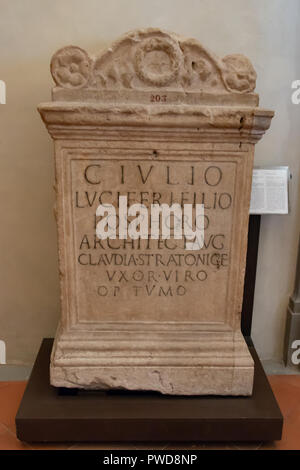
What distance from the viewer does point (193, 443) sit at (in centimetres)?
194

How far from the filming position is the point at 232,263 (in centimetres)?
197

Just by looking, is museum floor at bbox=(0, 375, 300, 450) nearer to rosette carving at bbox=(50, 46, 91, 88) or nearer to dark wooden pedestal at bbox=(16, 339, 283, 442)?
dark wooden pedestal at bbox=(16, 339, 283, 442)

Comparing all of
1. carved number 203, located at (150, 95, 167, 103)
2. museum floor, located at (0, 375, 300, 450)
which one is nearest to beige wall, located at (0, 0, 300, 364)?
museum floor, located at (0, 375, 300, 450)

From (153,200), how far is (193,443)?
1.18 m

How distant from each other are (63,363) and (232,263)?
0.96 metres

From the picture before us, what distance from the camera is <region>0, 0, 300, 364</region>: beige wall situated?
7.38ft

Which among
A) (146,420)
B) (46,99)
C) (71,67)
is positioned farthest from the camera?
(46,99)

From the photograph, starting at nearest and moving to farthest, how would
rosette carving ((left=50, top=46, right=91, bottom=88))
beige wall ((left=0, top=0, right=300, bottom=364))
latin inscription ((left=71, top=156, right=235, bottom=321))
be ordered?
rosette carving ((left=50, top=46, right=91, bottom=88)) → latin inscription ((left=71, top=156, right=235, bottom=321)) → beige wall ((left=0, top=0, right=300, bottom=364))

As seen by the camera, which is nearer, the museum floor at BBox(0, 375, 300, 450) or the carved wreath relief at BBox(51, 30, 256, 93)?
the carved wreath relief at BBox(51, 30, 256, 93)

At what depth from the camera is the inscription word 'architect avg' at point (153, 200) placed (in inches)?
68.9

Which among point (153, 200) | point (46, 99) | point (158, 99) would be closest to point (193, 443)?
point (153, 200)

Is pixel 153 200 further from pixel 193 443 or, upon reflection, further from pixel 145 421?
pixel 193 443
